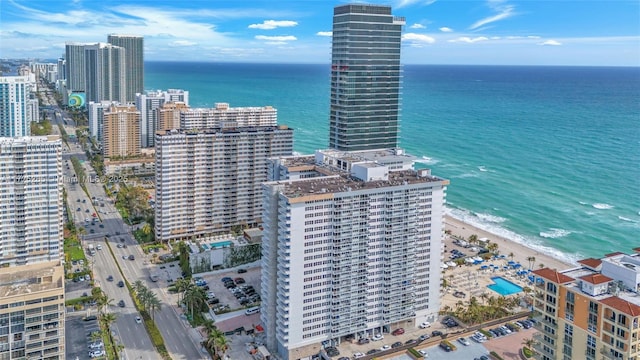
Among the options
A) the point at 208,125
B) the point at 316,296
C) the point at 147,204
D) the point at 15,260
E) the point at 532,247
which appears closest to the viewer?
the point at 316,296

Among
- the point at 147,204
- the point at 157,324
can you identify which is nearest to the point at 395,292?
the point at 157,324

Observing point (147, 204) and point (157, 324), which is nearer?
point (157, 324)

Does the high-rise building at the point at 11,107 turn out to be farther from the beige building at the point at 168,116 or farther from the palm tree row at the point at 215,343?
the palm tree row at the point at 215,343

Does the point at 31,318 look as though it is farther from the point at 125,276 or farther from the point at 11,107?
the point at 11,107

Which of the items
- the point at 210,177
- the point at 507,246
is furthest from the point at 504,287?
the point at 210,177

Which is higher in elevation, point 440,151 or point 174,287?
point 440,151

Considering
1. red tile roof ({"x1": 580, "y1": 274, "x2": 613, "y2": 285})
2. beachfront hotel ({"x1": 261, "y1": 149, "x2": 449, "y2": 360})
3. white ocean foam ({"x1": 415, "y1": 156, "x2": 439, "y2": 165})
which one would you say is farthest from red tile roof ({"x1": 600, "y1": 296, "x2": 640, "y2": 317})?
white ocean foam ({"x1": 415, "y1": 156, "x2": 439, "y2": 165})

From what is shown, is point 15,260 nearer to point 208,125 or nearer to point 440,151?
point 208,125
